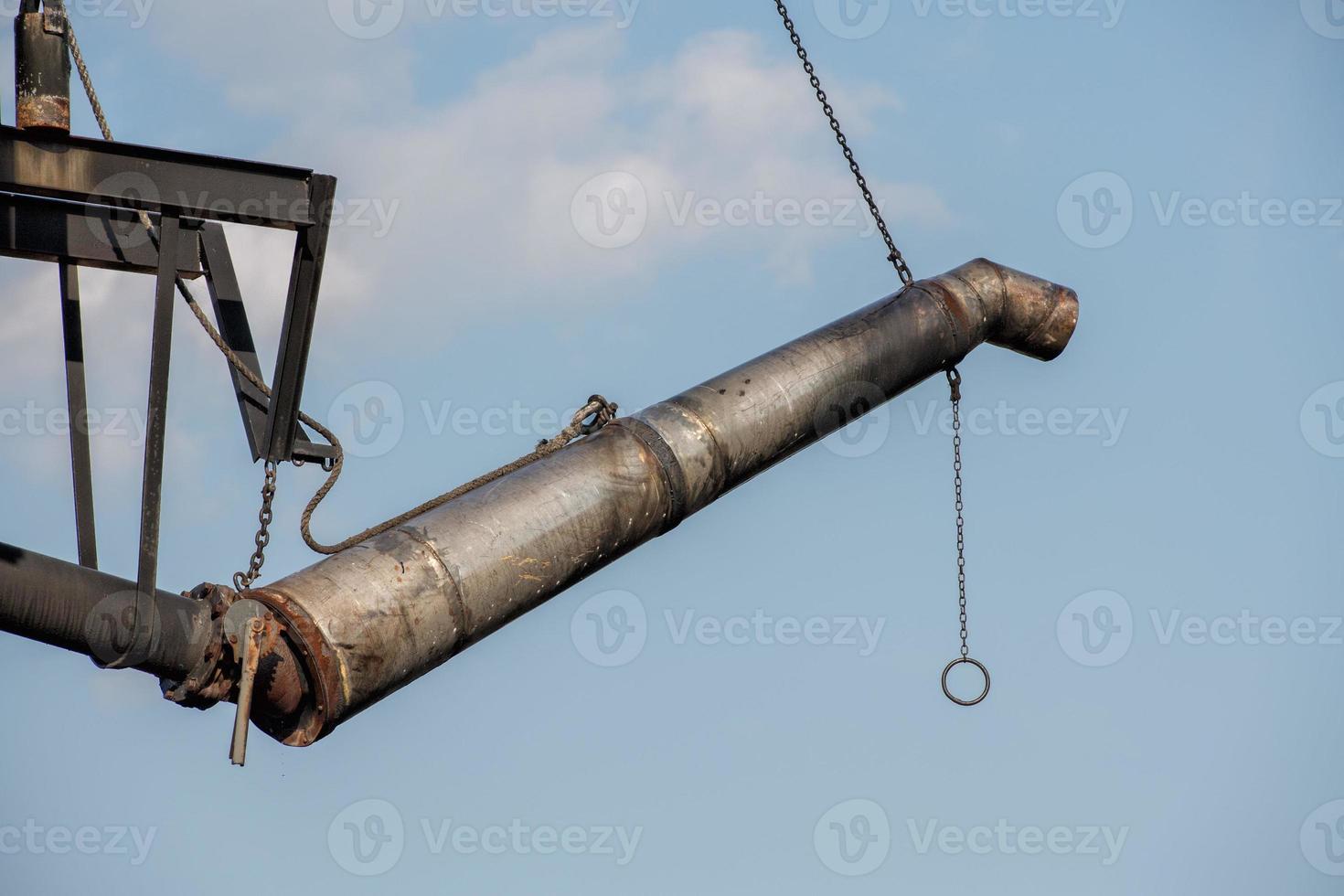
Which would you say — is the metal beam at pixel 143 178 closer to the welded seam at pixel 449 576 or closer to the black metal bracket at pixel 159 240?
the black metal bracket at pixel 159 240

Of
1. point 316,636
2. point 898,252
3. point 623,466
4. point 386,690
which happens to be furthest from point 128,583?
point 898,252

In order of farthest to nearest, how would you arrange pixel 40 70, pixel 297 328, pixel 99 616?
pixel 297 328, pixel 40 70, pixel 99 616

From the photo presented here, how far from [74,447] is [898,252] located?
5375 millimetres

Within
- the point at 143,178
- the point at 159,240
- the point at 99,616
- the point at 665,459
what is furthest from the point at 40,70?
the point at 665,459

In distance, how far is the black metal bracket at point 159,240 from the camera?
280 inches

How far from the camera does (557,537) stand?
8.63 meters

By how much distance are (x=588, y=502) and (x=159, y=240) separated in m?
2.47

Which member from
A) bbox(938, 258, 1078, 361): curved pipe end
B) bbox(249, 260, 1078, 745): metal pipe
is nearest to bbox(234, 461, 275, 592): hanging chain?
bbox(249, 260, 1078, 745): metal pipe

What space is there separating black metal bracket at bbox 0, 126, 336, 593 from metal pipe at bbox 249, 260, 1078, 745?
739mm

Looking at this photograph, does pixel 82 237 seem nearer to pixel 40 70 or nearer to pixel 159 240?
pixel 159 240

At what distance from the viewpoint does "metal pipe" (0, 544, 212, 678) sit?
6723 mm

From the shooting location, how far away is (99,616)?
6.98 m

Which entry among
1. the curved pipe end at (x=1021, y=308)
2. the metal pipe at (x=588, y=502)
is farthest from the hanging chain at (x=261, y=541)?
the curved pipe end at (x=1021, y=308)

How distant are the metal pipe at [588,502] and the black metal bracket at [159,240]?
2.42 ft
